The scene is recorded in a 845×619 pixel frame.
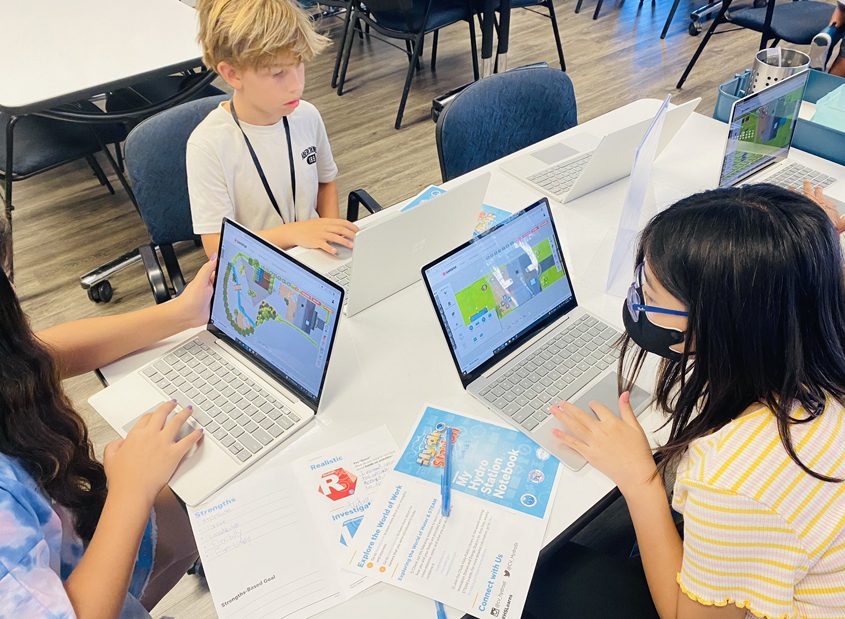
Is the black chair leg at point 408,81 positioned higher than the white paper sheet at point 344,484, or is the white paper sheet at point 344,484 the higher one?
the white paper sheet at point 344,484

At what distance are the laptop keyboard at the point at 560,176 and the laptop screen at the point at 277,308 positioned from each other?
0.89 metres

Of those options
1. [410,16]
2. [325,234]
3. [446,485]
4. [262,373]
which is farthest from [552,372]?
[410,16]

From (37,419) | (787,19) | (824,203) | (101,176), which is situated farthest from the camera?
(787,19)

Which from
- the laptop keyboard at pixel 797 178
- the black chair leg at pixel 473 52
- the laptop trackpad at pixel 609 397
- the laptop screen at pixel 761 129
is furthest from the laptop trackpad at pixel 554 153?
the black chair leg at pixel 473 52

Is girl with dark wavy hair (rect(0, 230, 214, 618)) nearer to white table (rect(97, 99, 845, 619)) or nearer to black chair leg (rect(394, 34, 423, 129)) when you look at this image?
white table (rect(97, 99, 845, 619))

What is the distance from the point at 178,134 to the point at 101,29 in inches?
46.3

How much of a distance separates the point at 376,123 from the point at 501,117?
5.93 ft

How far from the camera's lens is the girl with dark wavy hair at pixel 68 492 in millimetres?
782

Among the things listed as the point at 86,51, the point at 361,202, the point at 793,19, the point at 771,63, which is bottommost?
the point at 793,19

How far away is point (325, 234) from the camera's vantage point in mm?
1505

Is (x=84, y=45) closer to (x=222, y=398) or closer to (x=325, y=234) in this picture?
(x=325, y=234)

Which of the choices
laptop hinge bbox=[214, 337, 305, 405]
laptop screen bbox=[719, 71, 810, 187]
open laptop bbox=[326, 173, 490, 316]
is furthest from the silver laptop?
laptop hinge bbox=[214, 337, 305, 405]

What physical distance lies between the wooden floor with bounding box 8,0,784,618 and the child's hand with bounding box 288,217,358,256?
925mm

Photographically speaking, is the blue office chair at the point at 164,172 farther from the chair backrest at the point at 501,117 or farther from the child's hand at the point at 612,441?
the child's hand at the point at 612,441
